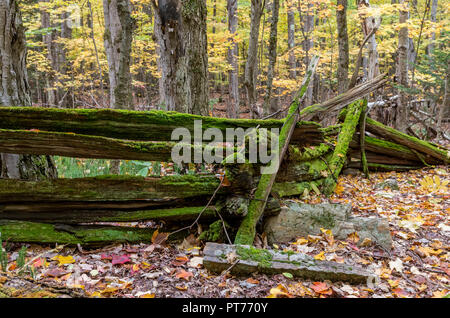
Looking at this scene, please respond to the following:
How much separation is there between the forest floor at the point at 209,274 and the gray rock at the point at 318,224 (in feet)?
0.33

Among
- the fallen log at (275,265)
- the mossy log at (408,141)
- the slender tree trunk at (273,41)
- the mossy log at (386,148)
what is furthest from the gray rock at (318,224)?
the slender tree trunk at (273,41)

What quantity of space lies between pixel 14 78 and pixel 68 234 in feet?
6.75

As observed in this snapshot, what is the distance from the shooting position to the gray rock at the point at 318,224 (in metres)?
3.21

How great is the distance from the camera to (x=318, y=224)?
3369mm

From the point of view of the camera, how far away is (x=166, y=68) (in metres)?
4.84

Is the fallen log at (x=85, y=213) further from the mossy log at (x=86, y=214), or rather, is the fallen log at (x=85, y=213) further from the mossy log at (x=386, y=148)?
the mossy log at (x=386, y=148)

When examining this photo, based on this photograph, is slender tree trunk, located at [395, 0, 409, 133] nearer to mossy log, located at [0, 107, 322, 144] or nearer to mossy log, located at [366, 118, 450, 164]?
mossy log, located at [366, 118, 450, 164]

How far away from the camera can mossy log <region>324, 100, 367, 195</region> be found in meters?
5.34

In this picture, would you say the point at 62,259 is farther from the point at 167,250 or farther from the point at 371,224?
the point at 371,224

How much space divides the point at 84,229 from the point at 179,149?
1.29 meters

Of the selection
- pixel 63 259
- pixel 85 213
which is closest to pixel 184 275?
pixel 63 259

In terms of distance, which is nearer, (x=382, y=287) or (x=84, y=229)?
(x=382, y=287)
